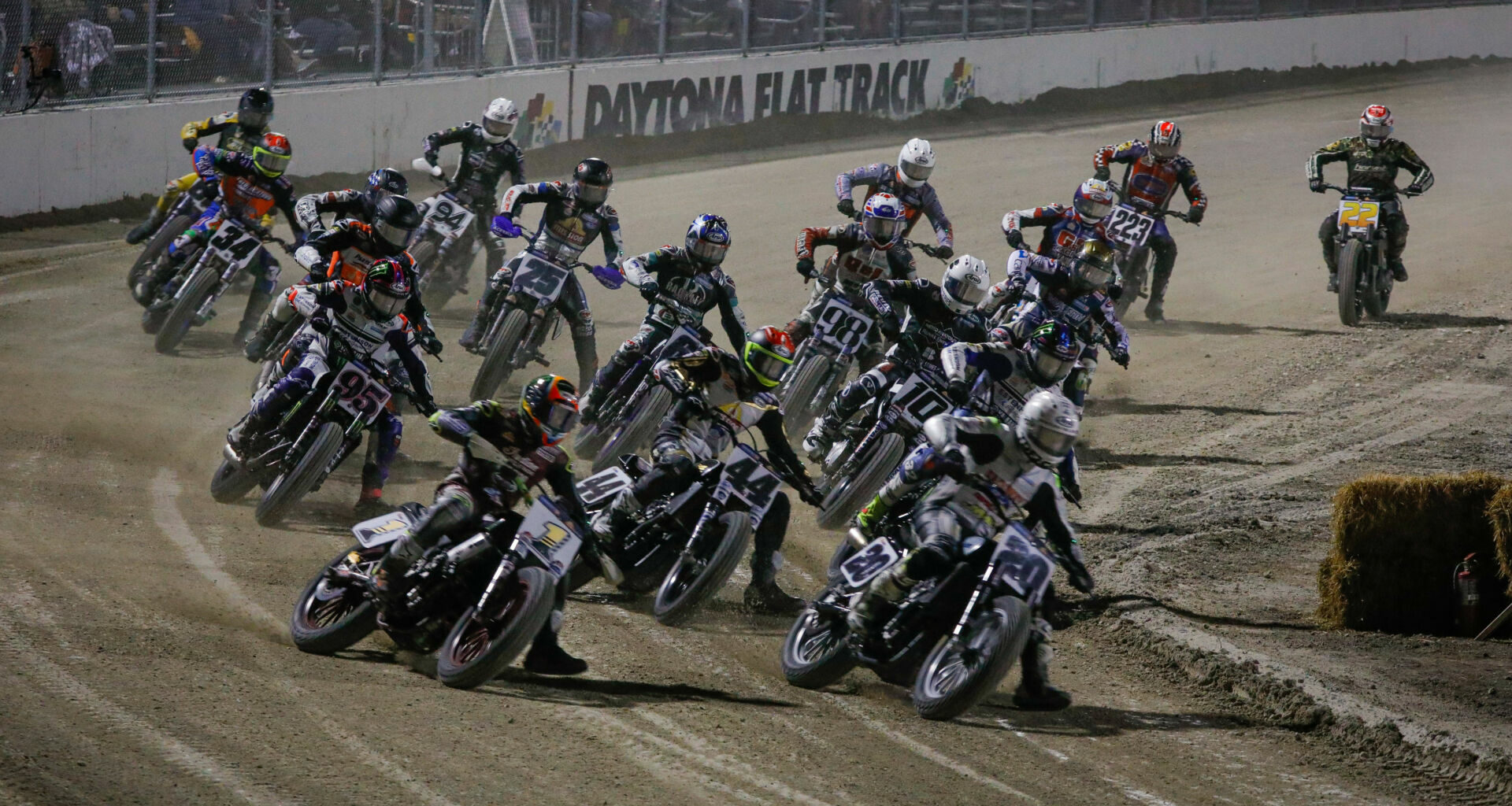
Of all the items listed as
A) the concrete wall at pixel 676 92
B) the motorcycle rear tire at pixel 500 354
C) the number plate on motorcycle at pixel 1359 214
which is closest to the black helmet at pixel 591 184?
the motorcycle rear tire at pixel 500 354

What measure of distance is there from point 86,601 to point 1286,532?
8942mm

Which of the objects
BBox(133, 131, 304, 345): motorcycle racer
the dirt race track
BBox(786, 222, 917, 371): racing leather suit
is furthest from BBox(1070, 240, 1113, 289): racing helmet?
BBox(133, 131, 304, 345): motorcycle racer

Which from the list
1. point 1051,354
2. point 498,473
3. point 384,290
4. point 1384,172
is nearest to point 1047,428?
point 1051,354

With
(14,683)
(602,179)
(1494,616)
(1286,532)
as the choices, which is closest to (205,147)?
(602,179)

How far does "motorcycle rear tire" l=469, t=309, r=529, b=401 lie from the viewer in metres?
14.4

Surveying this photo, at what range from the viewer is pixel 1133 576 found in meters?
11.7

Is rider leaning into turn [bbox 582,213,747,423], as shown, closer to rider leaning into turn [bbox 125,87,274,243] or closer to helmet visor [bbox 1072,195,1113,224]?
helmet visor [bbox 1072,195,1113,224]

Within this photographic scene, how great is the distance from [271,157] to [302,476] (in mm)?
5738

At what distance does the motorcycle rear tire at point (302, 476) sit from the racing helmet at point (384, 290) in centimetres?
97

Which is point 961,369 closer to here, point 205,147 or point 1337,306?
point 205,147

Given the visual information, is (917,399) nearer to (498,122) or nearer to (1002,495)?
(1002,495)

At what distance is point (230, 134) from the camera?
17.6 meters

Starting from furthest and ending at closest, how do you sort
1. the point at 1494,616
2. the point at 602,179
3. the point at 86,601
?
the point at 602,179 < the point at 1494,616 < the point at 86,601

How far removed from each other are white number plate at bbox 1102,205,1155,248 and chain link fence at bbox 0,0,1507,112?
448 inches
